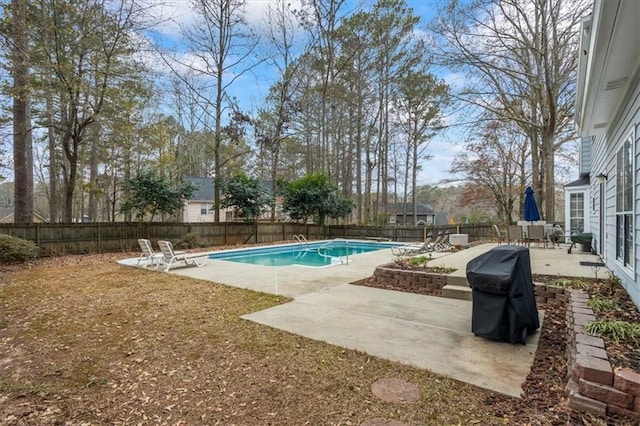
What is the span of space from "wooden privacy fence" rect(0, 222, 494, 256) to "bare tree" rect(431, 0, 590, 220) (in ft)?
20.9

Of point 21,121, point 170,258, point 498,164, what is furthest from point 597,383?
point 498,164

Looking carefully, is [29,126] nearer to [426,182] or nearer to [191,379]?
[191,379]

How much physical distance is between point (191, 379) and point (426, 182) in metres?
24.1

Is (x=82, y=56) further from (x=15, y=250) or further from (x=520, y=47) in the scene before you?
(x=520, y=47)

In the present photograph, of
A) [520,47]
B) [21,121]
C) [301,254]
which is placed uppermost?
[520,47]

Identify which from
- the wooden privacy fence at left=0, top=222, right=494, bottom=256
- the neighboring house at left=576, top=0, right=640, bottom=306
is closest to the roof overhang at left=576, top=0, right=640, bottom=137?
the neighboring house at left=576, top=0, right=640, bottom=306

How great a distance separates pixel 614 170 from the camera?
510 cm

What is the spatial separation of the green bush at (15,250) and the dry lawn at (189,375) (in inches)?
193

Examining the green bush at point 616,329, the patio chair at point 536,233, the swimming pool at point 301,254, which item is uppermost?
the patio chair at point 536,233

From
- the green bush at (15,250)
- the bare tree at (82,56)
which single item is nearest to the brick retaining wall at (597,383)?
the green bush at (15,250)

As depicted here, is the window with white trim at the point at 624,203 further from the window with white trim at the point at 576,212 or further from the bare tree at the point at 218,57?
the bare tree at the point at 218,57

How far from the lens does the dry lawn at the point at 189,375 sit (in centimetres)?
218

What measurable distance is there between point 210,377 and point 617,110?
251 inches

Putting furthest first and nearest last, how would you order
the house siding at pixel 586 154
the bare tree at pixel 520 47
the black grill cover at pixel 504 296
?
the bare tree at pixel 520 47 < the house siding at pixel 586 154 < the black grill cover at pixel 504 296
